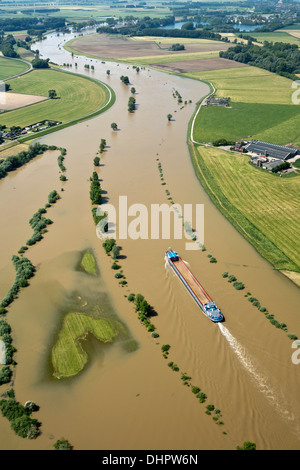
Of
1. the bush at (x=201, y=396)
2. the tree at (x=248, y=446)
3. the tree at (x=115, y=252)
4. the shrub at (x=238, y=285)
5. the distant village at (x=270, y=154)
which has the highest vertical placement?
the distant village at (x=270, y=154)

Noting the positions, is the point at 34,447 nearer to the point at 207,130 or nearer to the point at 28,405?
the point at 28,405

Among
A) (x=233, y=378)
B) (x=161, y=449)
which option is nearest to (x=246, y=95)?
(x=233, y=378)

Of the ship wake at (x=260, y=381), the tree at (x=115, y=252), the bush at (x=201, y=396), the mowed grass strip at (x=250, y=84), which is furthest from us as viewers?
the mowed grass strip at (x=250, y=84)

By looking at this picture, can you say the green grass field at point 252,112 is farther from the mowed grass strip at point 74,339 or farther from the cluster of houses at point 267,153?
the mowed grass strip at point 74,339

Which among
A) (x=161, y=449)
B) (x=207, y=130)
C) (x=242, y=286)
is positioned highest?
(x=207, y=130)

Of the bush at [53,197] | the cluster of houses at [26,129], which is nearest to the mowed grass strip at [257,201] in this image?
the bush at [53,197]

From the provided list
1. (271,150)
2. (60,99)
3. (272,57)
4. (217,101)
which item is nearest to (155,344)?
(271,150)

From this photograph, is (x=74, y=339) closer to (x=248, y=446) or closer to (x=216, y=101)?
(x=248, y=446)
